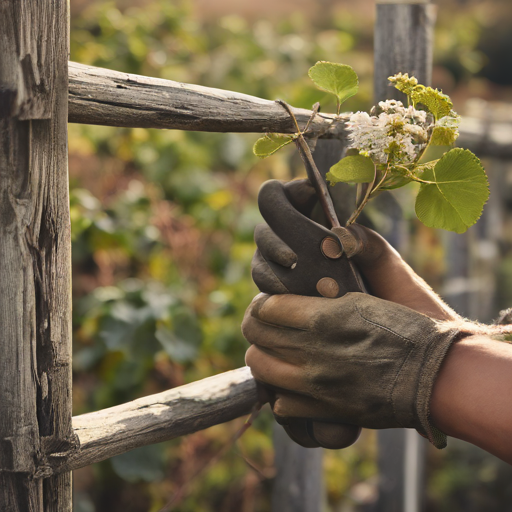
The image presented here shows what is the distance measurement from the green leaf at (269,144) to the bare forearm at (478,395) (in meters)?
0.44

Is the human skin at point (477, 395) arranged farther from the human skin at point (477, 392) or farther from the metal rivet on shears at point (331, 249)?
the metal rivet on shears at point (331, 249)

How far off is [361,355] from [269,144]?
1.30 feet

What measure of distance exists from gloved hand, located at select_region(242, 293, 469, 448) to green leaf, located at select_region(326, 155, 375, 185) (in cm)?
20

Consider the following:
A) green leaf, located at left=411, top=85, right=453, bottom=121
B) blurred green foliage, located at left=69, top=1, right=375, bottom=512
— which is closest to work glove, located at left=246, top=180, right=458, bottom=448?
green leaf, located at left=411, top=85, right=453, bottom=121

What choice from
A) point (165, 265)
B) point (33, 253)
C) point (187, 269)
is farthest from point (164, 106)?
point (187, 269)

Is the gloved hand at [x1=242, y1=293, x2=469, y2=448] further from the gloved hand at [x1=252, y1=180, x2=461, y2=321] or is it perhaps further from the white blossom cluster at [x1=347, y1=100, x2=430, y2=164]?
the white blossom cluster at [x1=347, y1=100, x2=430, y2=164]

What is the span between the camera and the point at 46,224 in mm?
804

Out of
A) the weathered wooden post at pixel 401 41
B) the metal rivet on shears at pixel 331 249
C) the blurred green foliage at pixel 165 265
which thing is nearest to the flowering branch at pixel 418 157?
the metal rivet on shears at pixel 331 249

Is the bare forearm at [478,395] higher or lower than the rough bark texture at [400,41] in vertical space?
lower

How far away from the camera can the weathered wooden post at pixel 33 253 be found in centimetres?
74

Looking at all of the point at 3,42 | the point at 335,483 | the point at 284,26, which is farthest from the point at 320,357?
the point at 284,26

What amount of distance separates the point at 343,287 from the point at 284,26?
4509 millimetres

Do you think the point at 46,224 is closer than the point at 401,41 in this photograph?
Yes

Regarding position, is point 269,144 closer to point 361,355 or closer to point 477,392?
point 361,355
